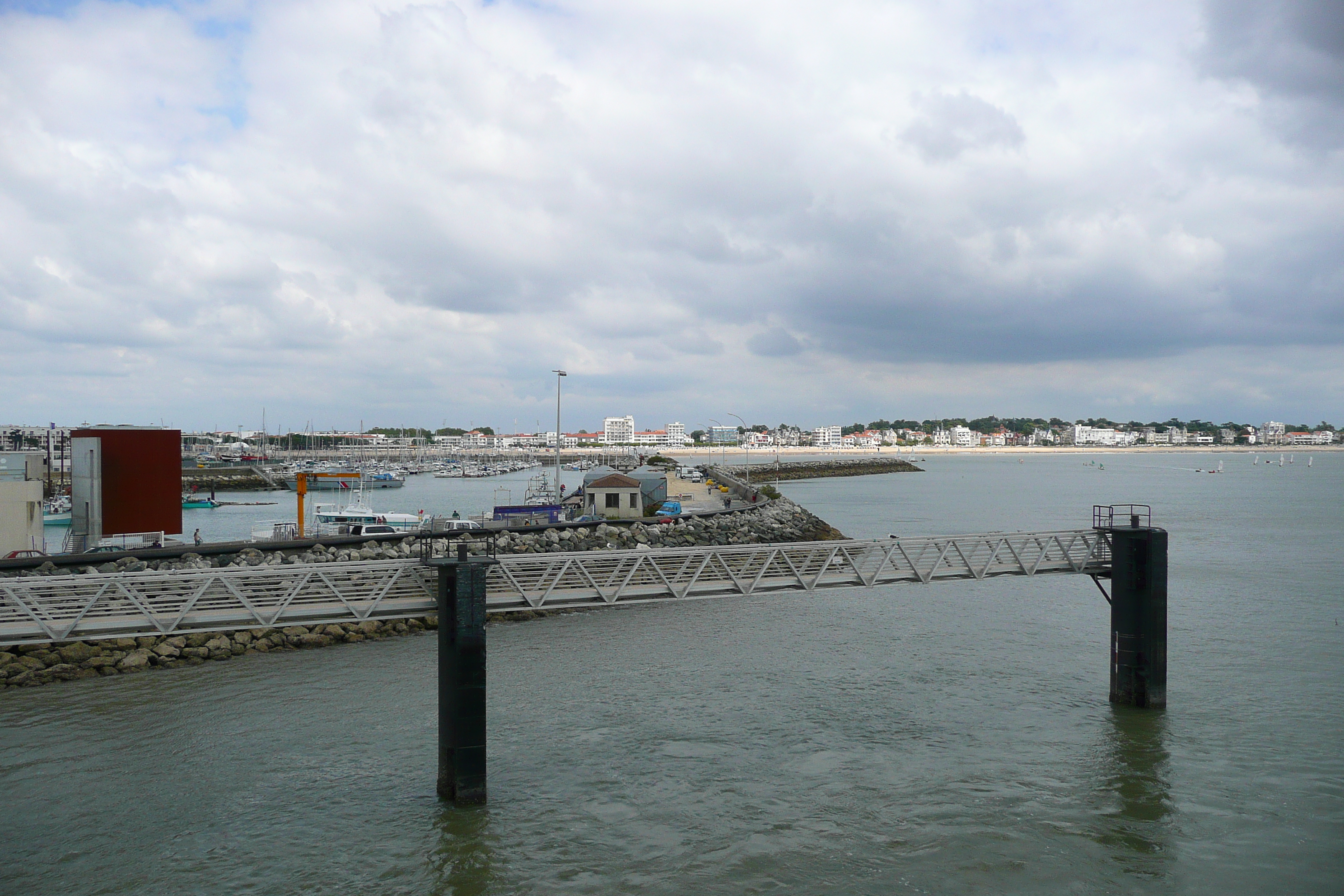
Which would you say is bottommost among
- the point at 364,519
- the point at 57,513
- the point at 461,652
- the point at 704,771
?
the point at 704,771

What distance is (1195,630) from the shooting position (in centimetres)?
3103

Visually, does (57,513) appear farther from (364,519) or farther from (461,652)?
(461,652)

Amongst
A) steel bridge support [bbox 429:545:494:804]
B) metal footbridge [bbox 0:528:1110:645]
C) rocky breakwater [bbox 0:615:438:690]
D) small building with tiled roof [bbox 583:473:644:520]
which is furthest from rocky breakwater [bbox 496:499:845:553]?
steel bridge support [bbox 429:545:494:804]

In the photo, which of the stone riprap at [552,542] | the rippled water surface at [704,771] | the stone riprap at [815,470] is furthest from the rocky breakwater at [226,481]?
the rippled water surface at [704,771]

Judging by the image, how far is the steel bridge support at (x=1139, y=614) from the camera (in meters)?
19.0

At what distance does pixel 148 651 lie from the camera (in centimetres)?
2352

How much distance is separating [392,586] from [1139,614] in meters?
16.7

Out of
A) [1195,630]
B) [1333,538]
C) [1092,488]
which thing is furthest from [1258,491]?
[1195,630]

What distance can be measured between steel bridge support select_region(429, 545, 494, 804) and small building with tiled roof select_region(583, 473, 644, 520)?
34393mm

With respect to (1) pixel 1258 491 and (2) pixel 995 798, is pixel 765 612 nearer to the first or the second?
(2) pixel 995 798

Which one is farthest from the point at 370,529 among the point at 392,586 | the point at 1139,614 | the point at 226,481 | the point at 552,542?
the point at 226,481

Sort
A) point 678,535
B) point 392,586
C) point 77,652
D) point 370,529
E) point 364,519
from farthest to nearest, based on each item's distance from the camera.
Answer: point 364,519
point 370,529
point 678,535
point 77,652
point 392,586

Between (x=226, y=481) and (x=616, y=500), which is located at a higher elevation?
(x=616, y=500)

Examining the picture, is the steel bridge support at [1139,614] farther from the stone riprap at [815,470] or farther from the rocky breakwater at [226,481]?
the rocky breakwater at [226,481]
